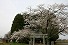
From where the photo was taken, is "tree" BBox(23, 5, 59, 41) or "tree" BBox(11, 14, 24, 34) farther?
"tree" BBox(11, 14, 24, 34)

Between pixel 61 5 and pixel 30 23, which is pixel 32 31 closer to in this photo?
pixel 30 23

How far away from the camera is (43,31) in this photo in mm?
26578

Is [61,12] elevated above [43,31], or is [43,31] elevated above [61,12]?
[61,12]

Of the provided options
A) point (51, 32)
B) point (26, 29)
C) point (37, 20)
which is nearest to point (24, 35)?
point (26, 29)

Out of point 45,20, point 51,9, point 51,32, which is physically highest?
point 51,9

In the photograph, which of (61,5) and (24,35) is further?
(24,35)

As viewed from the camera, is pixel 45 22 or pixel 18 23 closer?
pixel 45 22

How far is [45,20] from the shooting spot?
84.3ft

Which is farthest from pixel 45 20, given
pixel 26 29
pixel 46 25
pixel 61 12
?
pixel 26 29

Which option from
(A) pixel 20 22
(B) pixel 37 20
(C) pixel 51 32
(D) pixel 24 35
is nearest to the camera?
(C) pixel 51 32

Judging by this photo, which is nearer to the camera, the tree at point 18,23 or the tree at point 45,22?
the tree at point 45,22

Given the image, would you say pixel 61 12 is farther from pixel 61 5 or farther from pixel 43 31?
pixel 43 31

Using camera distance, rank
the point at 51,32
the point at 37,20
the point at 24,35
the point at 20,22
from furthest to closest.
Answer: the point at 20,22 → the point at 24,35 → the point at 37,20 → the point at 51,32

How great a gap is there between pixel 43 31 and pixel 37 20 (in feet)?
7.11
